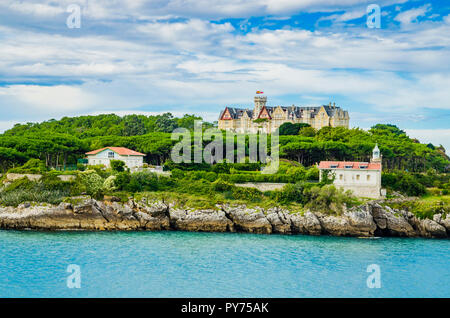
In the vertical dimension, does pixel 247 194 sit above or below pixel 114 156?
below

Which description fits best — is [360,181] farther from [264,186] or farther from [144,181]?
[144,181]

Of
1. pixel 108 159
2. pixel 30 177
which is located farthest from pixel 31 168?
pixel 108 159

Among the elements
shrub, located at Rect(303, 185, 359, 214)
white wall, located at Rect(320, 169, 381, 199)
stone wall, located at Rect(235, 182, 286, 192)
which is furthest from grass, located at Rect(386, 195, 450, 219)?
stone wall, located at Rect(235, 182, 286, 192)

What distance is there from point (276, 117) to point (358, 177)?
3228 centimetres

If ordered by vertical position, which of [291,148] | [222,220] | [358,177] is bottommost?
[222,220]

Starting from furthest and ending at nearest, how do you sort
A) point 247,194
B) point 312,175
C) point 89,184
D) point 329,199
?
point 312,175, point 247,194, point 89,184, point 329,199

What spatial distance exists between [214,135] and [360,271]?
29.3 m

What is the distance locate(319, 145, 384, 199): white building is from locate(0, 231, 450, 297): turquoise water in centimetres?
534

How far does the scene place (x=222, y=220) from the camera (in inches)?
1362

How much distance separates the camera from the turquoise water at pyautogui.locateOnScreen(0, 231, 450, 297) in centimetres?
2181

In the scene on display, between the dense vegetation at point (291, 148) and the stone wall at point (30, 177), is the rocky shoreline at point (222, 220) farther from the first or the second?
the dense vegetation at point (291, 148)

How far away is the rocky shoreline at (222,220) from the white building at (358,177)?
8.09ft

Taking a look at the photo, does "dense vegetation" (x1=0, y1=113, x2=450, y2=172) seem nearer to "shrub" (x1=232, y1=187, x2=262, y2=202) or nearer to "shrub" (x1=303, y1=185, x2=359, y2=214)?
"shrub" (x1=232, y1=187, x2=262, y2=202)

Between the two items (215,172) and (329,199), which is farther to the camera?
(215,172)
